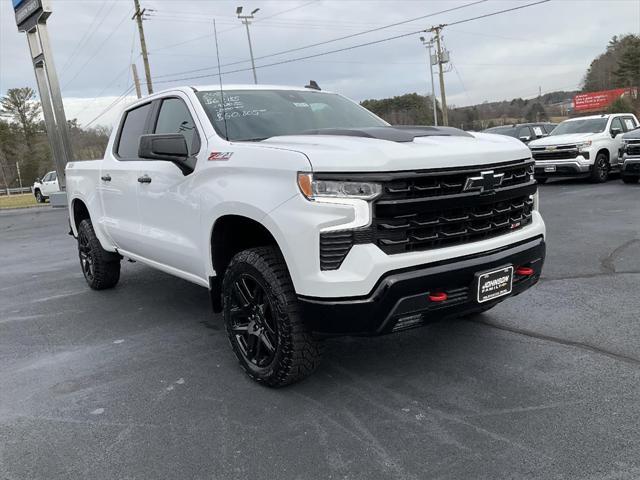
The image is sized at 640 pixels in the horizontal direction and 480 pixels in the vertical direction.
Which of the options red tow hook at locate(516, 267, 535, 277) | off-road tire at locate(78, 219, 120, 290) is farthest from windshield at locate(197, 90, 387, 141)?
off-road tire at locate(78, 219, 120, 290)

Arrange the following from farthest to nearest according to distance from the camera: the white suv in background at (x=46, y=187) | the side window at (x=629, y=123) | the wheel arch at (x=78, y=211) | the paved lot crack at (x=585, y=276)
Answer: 1. the white suv in background at (x=46, y=187)
2. the side window at (x=629, y=123)
3. the wheel arch at (x=78, y=211)
4. the paved lot crack at (x=585, y=276)

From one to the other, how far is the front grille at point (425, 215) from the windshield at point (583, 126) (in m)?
13.5

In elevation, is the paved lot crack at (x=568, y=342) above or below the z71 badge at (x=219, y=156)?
below

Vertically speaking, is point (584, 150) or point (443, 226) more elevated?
point (443, 226)

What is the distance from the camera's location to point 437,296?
2930mm

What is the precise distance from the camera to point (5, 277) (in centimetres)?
753

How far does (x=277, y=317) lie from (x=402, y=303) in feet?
2.39

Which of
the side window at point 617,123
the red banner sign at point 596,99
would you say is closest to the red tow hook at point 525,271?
the side window at point 617,123

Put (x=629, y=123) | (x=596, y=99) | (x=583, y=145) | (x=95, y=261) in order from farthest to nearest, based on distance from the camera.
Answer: (x=596, y=99), (x=629, y=123), (x=583, y=145), (x=95, y=261)

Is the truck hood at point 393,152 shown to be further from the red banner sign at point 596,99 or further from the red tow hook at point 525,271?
the red banner sign at point 596,99

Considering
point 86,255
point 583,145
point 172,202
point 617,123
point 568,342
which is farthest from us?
point 617,123

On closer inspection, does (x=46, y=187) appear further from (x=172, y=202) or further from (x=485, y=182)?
(x=485, y=182)

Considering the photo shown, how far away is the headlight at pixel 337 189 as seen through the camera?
2.81m

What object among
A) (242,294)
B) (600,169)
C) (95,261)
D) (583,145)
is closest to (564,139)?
(583,145)
